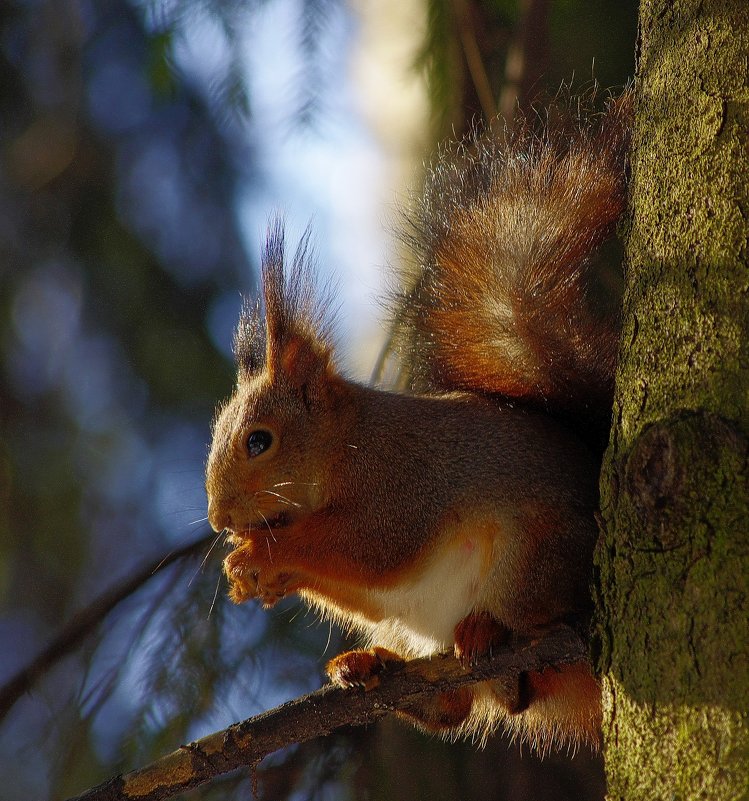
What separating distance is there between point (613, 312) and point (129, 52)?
1.76 m

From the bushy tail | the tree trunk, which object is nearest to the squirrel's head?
the bushy tail

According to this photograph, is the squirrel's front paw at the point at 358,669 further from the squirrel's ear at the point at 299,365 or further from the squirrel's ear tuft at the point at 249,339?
the squirrel's ear tuft at the point at 249,339

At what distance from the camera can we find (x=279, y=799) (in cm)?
206

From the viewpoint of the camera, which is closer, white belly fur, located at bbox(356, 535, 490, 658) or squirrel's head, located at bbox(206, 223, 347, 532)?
white belly fur, located at bbox(356, 535, 490, 658)

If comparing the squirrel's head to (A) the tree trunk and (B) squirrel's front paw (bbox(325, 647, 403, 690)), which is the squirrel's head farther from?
(A) the tree trunk

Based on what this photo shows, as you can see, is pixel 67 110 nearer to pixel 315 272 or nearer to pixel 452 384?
pixel 315 272

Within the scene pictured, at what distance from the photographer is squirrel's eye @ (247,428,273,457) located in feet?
6.13

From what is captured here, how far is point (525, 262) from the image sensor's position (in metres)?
1.74

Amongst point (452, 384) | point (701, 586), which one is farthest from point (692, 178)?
point (452, 384)

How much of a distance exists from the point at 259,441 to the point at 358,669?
52cm

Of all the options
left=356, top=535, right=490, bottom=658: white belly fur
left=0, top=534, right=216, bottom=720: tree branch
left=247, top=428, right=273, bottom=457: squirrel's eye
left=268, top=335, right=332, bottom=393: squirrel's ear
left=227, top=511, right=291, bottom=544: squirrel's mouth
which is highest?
left=268, top=335, right=332, bottom=393: squirrel's ear

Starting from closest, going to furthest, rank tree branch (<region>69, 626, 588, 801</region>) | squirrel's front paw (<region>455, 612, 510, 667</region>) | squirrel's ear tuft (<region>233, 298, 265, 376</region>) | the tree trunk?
the tree trunk
tree branch (<region>69, 626, 588, 801</region>)
squirrel's front paw (<region>455, 612, 510, 667</region>)
squirrel's ear tuft (<region>233, 298, 265, 376</region>)

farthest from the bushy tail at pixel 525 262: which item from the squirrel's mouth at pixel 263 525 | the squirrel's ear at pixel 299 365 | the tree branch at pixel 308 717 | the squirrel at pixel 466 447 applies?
the tree branch at pixel 308 717

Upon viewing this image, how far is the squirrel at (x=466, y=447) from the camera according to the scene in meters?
1.63
